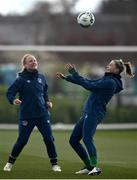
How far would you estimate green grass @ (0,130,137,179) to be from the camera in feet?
36.4

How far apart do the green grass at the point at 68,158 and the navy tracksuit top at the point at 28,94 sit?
807 mm

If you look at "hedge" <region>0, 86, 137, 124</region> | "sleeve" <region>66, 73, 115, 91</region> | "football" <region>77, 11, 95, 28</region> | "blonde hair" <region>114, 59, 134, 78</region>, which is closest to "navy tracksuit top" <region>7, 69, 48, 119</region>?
"sleeve" <region>66, 73, 115, 91</region>

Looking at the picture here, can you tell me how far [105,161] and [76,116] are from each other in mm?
9750

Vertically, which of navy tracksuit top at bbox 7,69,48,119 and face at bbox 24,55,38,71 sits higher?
face at bbox 24,55,38,71

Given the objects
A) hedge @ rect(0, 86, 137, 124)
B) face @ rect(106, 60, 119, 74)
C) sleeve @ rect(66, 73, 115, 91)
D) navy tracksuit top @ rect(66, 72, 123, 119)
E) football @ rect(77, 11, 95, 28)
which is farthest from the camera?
hedge @ rect(0, 86, 137, 124)

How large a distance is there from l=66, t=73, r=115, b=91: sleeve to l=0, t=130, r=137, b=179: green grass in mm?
1156

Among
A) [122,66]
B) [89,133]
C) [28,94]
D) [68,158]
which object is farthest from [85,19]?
[68,158]

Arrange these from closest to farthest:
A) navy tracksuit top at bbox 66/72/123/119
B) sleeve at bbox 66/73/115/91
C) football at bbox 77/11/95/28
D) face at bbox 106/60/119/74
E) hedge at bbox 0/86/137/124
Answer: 1. sleeve at bbox 66/73/115/91
2. navy tracksuit top at bbox 66/72/123/119
3. face at bbox 106/60/119/74
4. football at bbox 77/11/95/28
5. hedge at bbox 0/86/137/124

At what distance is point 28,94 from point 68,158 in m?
2.65

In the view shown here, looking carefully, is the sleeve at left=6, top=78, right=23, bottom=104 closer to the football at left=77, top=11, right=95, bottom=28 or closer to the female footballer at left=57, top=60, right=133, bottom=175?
the female footballer at left=57, top=60, right=133, bottom=175

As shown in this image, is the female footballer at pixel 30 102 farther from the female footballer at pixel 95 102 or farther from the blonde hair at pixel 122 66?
the blonde hair at pixel 122 66

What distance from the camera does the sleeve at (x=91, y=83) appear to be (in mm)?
10992

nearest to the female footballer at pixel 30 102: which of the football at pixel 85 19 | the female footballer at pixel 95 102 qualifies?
the female footballer at pixel 95 102

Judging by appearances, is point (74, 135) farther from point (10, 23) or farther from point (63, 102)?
point (10, 23)
